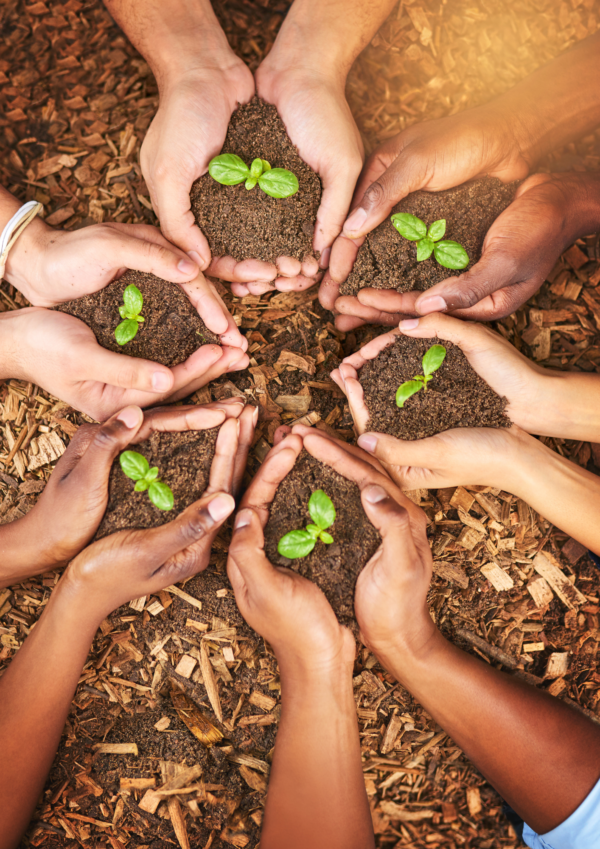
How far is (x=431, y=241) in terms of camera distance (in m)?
2.67

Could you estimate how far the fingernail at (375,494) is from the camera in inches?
99.0

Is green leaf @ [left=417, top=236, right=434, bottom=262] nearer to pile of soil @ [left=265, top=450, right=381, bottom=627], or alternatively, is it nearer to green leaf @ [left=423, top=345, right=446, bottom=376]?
green leaf @ [left=423, top=345, right=446, bottom=376]

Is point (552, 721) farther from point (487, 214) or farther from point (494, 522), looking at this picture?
point (487, 214)

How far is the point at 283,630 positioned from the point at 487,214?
2.29m

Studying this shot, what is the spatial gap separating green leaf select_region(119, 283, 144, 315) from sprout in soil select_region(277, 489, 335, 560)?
1218mm

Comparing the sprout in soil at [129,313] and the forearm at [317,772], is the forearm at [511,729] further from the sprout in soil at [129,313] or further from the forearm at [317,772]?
the sprout in soil at [129,313]

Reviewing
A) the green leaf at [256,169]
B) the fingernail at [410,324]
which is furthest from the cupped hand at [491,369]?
the green leaf at [256,169]

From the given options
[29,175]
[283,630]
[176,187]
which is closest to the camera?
[283,630]

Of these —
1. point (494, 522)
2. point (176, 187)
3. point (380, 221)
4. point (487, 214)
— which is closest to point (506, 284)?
point (487, 214)

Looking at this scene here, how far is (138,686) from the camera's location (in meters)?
2.88

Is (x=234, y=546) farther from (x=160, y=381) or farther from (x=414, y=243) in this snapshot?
(x=414, y=243)

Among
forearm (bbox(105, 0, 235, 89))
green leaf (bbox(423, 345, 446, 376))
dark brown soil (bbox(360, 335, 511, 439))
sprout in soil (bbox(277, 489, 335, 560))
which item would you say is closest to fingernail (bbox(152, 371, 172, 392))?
sprout in soil (bbox(277, 489, 335, 560))

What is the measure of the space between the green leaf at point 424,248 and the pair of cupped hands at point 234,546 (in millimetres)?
981

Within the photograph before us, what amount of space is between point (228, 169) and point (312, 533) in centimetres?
173
